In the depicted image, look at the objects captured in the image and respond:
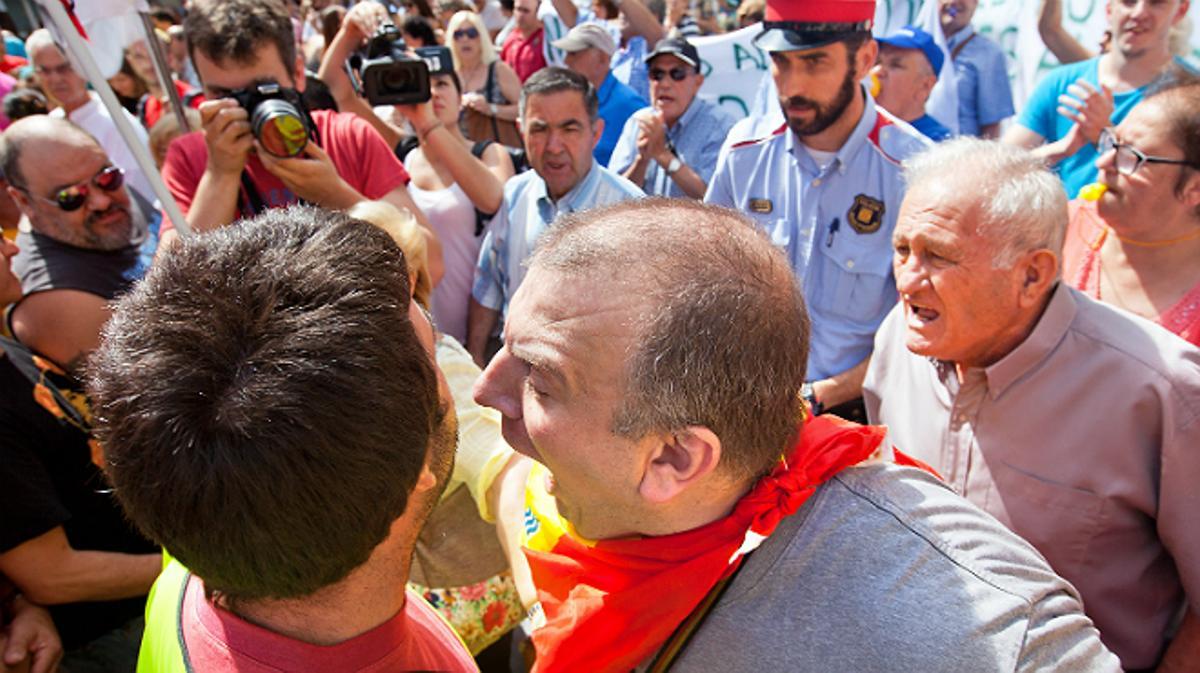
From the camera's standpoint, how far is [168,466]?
0.92 m

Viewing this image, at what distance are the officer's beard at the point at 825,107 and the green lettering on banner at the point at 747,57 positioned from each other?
7.65 ft

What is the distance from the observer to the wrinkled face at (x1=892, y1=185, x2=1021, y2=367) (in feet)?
6.27

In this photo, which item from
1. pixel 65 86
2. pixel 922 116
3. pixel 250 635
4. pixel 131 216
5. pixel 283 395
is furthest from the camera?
pixel 65 86

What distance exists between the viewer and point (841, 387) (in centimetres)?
306

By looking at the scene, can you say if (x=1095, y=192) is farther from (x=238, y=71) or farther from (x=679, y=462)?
(x=238, y=71)

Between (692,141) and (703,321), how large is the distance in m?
3.74

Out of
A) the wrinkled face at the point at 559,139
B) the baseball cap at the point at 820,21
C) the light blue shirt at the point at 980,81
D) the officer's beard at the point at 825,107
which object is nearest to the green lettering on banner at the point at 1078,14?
the light blue shirt at the point at 980,81

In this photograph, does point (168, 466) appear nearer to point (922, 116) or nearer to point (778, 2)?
point (778, 2)

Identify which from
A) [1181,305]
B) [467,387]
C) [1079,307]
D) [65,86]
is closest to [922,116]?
[1181,305]

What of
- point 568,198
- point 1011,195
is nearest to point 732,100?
point 568,198

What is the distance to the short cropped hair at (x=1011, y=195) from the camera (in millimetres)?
1898

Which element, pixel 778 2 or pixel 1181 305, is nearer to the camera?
pixel 1181 305

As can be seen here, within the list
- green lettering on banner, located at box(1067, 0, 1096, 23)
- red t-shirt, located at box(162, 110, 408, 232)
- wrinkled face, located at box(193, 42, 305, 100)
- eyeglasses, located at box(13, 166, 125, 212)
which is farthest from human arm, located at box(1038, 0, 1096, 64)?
eyeglasses, located at box(13, 166, 125, 212)

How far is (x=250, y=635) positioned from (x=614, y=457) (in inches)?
21.0
